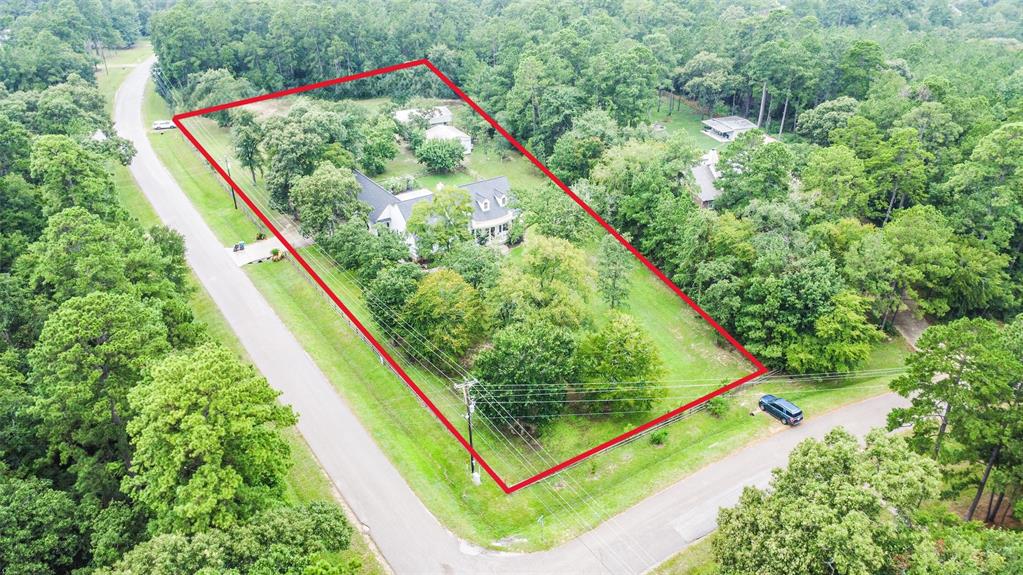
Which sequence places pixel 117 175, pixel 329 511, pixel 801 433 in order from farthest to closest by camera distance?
pixel 117 175
pixel 801 433
pixel 329 511

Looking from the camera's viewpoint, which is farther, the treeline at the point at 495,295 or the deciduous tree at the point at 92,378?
the treeline at the point at 495,295

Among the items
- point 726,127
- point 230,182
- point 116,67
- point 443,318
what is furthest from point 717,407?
point 116,67

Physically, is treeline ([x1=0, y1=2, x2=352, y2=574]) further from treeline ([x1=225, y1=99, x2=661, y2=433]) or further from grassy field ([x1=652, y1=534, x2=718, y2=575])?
grassy field ([x1=652, y1=534, x2=718, y2=575])

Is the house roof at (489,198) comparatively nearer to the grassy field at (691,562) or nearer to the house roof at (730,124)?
the house roof at (730,124)

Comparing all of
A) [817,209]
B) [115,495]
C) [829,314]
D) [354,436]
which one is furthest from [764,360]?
[115,495]

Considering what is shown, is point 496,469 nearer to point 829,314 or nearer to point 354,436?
point 354,436

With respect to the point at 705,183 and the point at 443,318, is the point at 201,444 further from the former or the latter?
the point at 705,183

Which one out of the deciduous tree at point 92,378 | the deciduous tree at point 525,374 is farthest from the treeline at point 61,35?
the deciduous tree at point 525,374
